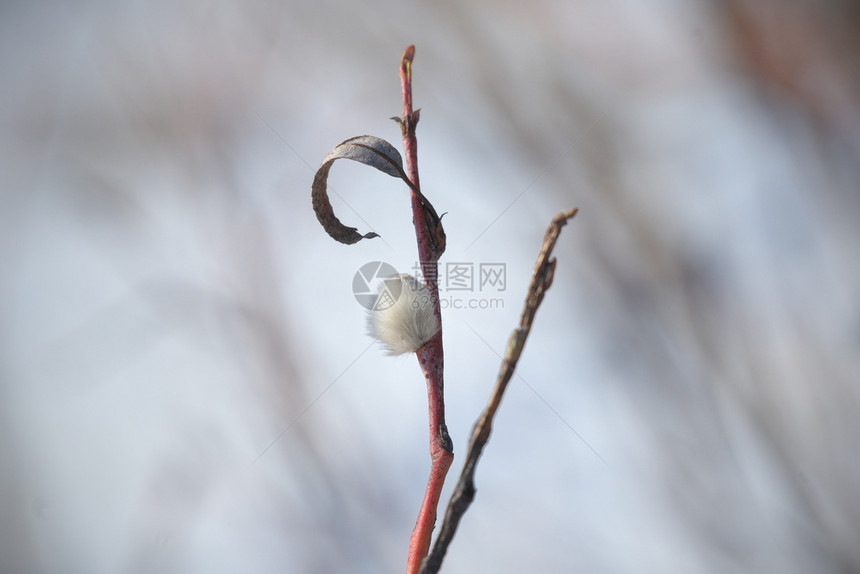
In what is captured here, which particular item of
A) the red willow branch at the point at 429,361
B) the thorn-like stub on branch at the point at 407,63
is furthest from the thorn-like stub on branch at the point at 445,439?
the thorn-like stub on branch at the point at 407,63

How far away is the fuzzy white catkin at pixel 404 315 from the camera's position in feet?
0.86

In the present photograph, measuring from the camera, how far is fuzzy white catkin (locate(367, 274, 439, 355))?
263mm

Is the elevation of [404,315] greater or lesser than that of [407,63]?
lesser

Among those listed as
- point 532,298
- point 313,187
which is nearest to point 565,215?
point 532,298

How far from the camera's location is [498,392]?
0.19 m

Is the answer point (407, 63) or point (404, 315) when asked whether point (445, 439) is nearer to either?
point (404, 315)

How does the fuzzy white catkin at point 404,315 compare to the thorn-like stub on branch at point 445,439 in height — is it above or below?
above

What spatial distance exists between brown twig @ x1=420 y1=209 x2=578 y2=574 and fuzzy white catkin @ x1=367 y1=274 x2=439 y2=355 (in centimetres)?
7

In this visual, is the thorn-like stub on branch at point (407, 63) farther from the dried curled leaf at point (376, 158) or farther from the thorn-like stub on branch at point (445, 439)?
the thorn-like stub on branch at point (445, 439)

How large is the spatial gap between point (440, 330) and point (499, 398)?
75mm

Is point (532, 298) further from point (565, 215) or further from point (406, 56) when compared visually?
point (406, 56)

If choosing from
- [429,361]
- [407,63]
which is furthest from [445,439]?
[407,63]

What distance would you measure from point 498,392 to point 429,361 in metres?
0.07

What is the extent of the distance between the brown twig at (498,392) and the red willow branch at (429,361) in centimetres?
3
